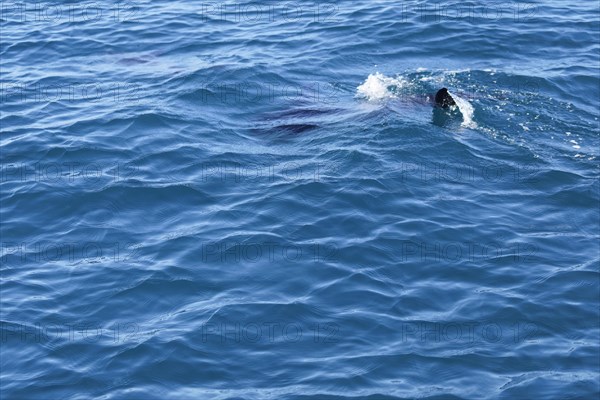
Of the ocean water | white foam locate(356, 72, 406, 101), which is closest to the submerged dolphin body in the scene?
the ocean water

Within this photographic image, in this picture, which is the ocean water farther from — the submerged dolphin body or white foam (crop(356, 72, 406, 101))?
the submerged dolphin body

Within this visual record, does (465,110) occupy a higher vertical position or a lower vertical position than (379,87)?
lower

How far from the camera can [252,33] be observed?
80.5 feet

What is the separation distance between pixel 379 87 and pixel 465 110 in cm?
238

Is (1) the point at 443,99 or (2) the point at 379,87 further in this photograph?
(2) the point at 379,87

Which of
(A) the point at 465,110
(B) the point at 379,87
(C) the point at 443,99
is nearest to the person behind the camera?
(C) the point at 443,99

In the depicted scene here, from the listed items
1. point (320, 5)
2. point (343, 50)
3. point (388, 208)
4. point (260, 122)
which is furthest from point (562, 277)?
point (320, 5)

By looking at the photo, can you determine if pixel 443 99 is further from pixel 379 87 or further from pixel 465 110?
pixel 379 87

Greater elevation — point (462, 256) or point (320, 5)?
point (320, 5)

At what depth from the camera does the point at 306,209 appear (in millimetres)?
16234

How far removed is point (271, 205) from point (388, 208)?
2156 mm

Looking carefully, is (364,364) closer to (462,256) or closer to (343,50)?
(462,256)

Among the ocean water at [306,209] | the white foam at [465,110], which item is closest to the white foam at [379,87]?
the ocean water at [306,209]

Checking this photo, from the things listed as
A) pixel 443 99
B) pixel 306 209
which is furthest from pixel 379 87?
pixel 306 209
